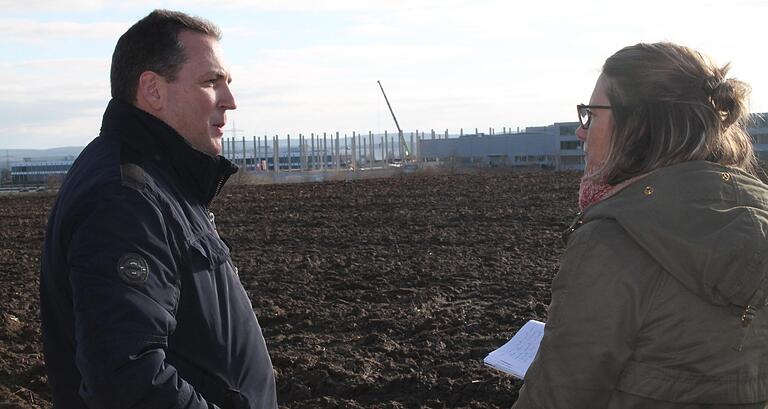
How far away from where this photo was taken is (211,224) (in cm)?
263

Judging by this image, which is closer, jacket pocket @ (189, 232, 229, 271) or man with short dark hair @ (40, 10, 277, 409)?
man with short dark hair @ (40, 10, 277, 409)

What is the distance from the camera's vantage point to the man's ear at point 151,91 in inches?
97.4

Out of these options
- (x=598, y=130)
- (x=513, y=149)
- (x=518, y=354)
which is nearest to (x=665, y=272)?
(x=598, y=130)

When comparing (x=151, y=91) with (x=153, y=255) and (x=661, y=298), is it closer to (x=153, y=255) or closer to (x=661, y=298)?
(x=153, y=255)

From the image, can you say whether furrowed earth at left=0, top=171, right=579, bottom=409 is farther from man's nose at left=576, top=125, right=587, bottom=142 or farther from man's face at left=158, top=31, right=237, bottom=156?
man's nose at left=576, top=125, right=587, bottom=142

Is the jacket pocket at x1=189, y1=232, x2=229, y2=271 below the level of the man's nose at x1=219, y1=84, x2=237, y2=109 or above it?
below

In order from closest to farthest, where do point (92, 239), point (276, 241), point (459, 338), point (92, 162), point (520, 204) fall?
point (92, 239), point (92, 162), point (459, 338), point (276, 241), point (520, 204)

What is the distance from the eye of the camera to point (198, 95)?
2.56 m

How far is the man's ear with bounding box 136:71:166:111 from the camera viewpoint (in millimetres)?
2475

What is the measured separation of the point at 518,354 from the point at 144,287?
1.24 metres

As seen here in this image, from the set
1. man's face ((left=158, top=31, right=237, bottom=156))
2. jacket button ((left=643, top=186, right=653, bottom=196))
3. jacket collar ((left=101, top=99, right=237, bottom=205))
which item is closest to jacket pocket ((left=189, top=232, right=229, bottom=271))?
jacket collar ((left=101, top=99, right=237, bottom=205))

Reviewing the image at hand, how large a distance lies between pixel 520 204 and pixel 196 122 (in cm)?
1516

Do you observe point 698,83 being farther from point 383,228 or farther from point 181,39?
point 383,228

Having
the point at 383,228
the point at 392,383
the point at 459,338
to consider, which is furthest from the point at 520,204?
the point at 392,383
